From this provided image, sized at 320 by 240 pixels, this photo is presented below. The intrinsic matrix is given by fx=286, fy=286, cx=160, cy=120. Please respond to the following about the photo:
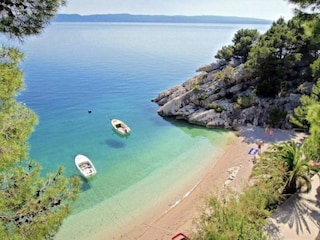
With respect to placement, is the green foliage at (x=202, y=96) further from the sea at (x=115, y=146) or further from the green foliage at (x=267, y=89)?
the green foliage at (x=267, y=89)

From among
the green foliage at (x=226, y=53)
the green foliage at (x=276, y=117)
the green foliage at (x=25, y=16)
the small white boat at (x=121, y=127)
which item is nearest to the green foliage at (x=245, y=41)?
the green foliage at (x=226, y=53)

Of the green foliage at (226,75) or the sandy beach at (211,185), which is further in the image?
the green foliage at (226,75)

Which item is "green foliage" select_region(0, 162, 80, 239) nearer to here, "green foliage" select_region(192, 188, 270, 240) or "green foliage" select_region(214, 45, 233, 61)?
"green foliage" select_region(192, 188, 270, 240)

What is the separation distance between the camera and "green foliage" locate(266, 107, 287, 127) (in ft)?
84.0

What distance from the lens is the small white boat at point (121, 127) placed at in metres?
27.3

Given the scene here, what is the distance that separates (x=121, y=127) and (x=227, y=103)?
11.1 m

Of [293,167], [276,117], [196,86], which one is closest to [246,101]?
[276,117]

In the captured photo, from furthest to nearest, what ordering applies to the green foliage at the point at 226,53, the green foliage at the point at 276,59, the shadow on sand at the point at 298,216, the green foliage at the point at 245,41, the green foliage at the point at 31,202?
the green foliage at the point at 226,53, the green foliage at the point at 245,41, the green foliage at the point at 276,59, the shadow on sand at the point at 298,216, the green foliage at the point at 31,202

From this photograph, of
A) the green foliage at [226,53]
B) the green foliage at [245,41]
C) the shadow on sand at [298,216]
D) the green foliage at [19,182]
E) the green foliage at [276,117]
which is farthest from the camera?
the green foliage at [226,53]

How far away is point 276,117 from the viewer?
2562cm

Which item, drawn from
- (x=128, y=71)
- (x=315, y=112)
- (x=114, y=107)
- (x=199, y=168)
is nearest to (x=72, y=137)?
(x=114, y=107)

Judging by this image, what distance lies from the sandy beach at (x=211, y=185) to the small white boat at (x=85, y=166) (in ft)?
18.2

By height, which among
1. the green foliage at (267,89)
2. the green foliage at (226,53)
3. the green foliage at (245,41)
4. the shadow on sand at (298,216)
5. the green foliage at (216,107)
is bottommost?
the green foliage at (216,107)

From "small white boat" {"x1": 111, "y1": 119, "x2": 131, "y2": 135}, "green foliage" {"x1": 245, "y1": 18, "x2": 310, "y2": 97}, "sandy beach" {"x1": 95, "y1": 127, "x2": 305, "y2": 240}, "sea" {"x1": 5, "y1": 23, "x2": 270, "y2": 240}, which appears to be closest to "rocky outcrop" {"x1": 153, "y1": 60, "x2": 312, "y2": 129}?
"green foliage" {"x1": 245, "y1": 18, "x2": 310, "y2": 97}
